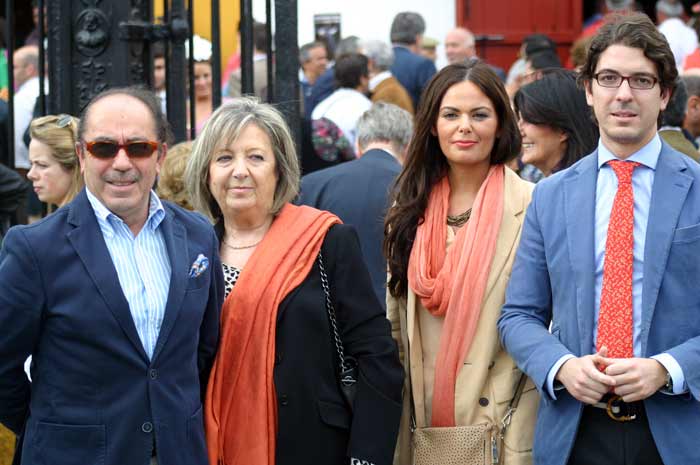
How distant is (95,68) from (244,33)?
775mm

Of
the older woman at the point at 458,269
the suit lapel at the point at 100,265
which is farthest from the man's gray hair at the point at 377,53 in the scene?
the suit lapel at the point at 100,265

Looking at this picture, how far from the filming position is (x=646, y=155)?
412cm

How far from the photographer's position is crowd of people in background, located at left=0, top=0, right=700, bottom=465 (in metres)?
3.85

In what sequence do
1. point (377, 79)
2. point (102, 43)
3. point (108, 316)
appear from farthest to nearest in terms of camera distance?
1. point (377, 79)
2. point (102, 43)
3. point (108, 316)

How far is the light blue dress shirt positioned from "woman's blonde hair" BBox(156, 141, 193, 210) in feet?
6.61

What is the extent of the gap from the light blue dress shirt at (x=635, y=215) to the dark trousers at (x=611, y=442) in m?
0.15

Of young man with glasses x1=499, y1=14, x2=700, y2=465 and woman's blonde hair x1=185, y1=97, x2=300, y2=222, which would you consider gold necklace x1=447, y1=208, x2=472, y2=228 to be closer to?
young man with glasses x1=499, y1=14, x2=700, y2=465

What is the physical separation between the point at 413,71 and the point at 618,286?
25.3 ft

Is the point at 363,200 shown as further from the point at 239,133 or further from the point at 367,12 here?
the point at 367,12

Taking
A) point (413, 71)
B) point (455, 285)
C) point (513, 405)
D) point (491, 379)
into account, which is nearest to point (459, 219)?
point (455, 285)

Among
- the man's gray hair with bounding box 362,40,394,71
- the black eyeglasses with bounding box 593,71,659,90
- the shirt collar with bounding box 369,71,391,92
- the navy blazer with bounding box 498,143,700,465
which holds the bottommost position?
the navy blazer with bounding box 498,143,700,465

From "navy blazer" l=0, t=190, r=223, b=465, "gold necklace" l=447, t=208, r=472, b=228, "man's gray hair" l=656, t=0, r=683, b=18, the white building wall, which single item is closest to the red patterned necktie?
"gold necklace" l=447, t=208, r=472, b=228

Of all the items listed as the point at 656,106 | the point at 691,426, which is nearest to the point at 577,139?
the point at 656,106

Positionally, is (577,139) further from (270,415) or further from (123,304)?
(123,304)
